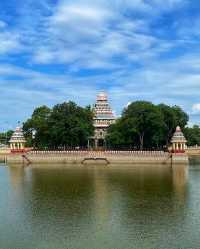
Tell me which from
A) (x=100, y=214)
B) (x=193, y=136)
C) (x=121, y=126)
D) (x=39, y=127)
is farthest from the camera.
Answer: (x=193, y=136)

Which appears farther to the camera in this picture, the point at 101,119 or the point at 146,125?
the point at 101,119

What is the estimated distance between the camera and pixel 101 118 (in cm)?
9044

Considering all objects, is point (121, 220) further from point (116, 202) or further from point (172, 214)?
point (116, 202)

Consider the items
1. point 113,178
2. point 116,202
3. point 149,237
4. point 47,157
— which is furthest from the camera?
point 47,157

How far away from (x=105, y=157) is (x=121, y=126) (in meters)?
8.20

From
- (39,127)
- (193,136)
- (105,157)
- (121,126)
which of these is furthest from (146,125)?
(193,136)

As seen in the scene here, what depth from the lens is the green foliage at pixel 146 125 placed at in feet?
218

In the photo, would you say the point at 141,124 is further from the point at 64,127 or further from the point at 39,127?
the point at 39,127

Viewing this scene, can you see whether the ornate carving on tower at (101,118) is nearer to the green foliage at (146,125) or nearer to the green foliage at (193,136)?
the green foliage at (146,125)

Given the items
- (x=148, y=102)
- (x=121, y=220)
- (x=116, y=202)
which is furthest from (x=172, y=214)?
(x=148, y=102)

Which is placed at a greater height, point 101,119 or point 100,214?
point 101,119

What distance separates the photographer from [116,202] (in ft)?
90.0

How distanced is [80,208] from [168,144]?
51009 mm

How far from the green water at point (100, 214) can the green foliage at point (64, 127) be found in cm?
2861
